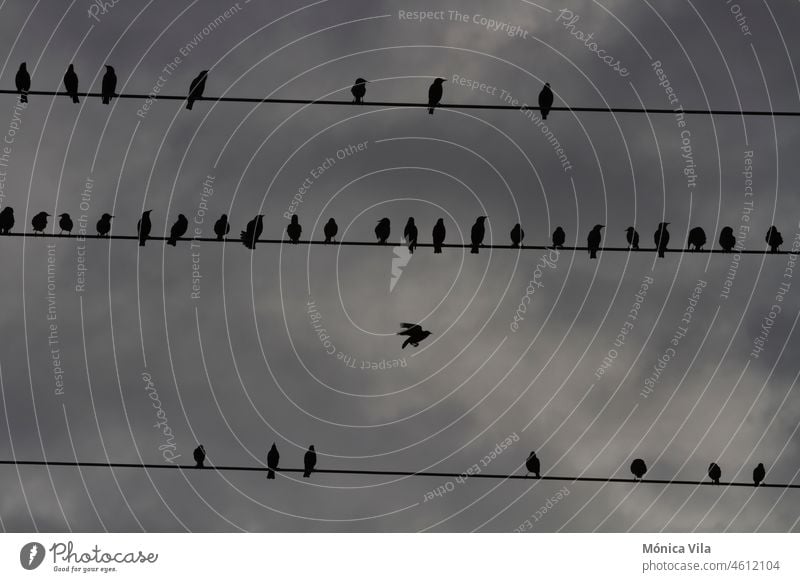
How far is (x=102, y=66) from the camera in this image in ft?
99.6

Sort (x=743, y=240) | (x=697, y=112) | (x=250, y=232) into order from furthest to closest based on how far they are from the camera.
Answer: (x=743, y=240), (x=250, y=232), (x=697, y=112)

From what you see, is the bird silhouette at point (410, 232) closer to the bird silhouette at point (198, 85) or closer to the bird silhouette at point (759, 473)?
the bird silhouette at point (198, 85)

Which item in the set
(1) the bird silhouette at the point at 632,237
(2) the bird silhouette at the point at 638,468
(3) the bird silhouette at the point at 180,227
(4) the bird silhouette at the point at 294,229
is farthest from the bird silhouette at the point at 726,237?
(3) the bird silhouette at the point at 180,227

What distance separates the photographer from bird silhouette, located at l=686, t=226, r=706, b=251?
30.2 metres

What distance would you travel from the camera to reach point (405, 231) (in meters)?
29.0

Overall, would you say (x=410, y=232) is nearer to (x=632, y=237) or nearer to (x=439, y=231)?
(x=439, y=231)

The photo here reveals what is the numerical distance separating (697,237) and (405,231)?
21.7 ft

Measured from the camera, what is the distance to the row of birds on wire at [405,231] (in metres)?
28.1

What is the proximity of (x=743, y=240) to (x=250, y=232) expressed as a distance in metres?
11.8

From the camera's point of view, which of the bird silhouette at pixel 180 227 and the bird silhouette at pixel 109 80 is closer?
the bird silhouette at pixel 109 80

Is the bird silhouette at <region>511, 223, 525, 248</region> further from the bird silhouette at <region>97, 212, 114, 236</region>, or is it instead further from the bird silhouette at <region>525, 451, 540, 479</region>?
the bird silhouette at <region>97, 212, 114, 236</region>

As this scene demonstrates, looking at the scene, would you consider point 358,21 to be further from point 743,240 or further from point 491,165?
point 743,240

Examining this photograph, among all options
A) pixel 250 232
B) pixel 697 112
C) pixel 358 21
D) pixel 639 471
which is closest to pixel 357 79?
pixel 358 21

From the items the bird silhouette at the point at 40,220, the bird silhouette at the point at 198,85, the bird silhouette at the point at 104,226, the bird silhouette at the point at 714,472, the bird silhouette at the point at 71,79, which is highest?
the bird silhouette at the point at 198,85
